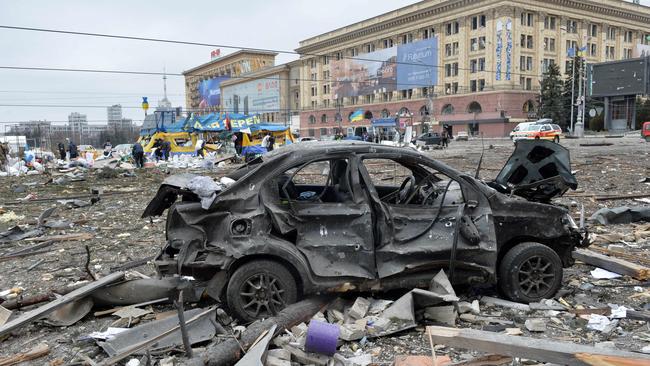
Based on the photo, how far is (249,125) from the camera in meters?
31.0

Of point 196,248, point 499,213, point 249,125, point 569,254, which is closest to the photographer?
point 196,248

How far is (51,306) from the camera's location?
4.55 meters

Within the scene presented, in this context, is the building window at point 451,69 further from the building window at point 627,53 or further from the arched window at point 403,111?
the building window at point 627,53

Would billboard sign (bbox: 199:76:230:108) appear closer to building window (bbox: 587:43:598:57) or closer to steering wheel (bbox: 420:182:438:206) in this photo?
building window (bbox: 587:43:598:57)

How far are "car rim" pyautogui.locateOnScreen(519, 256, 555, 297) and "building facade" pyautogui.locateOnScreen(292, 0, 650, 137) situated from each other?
60.2 meters

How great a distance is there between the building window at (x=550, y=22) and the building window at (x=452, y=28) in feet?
39.3

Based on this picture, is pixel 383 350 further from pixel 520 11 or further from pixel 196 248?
pixel 520 11

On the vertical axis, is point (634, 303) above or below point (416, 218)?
below

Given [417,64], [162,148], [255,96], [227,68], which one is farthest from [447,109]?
[227,68]

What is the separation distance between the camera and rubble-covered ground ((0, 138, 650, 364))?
4312 millimetres

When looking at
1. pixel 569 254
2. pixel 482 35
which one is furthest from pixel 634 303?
pixel 482 35

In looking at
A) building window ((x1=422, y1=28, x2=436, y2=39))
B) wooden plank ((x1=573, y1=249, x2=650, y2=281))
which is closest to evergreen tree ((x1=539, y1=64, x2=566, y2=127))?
building window ((x1=422, y1=28, x2=436, y2=39))

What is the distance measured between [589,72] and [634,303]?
63.0 m

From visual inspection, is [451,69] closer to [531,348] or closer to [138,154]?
[138,154]
